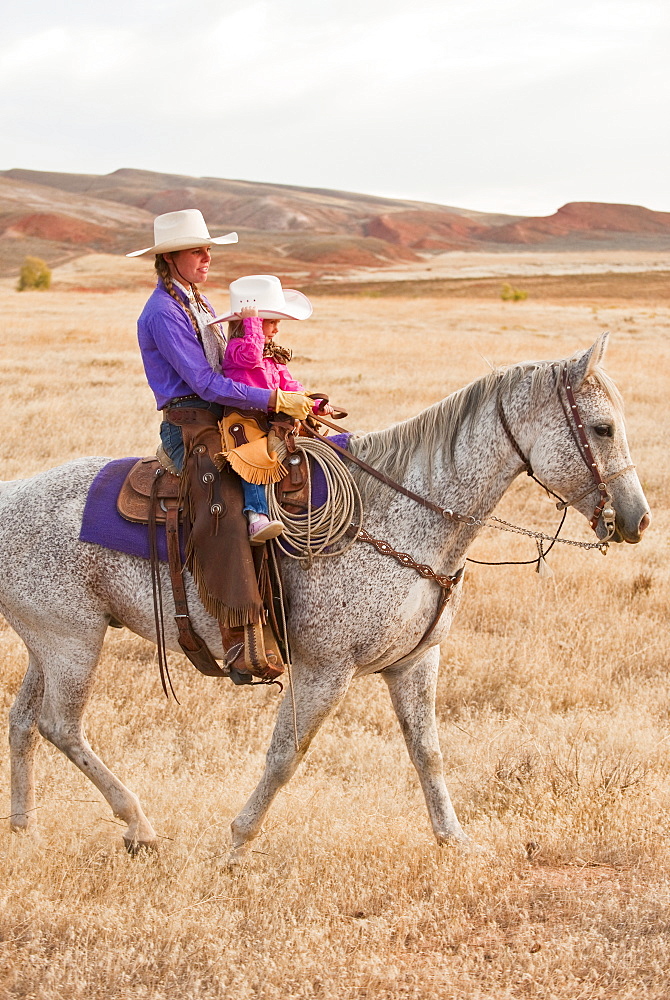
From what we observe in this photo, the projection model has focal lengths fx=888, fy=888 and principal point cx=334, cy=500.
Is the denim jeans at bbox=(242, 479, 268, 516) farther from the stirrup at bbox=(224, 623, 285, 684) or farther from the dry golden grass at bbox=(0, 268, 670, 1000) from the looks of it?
the dry golden grass at bbox=(0, 268, 670, 1000)

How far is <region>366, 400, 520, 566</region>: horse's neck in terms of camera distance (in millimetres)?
4379

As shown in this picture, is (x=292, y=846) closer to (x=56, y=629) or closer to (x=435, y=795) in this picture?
(x=435, y=795)

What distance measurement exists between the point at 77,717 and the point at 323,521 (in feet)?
5.81

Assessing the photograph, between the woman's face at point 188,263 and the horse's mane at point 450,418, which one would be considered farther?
the woman's face at point 188,263

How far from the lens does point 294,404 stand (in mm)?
4270

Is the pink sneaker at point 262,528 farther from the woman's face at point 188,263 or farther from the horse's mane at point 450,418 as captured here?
the woman's face at point 188,263

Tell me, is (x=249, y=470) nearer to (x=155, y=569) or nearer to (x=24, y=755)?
(x=155, y=569)

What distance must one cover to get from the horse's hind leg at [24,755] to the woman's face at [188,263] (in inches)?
91.3

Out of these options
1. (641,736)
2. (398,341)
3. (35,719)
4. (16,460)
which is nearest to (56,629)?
(35,719)

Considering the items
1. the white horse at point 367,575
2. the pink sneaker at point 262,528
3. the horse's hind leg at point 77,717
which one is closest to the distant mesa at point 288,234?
the white horse at point 367,575

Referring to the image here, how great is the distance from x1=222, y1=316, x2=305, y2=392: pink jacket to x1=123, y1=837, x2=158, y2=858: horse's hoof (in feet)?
8.46

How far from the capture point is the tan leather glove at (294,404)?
167 inches

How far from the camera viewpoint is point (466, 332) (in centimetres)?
3369

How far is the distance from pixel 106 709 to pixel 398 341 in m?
24.2
